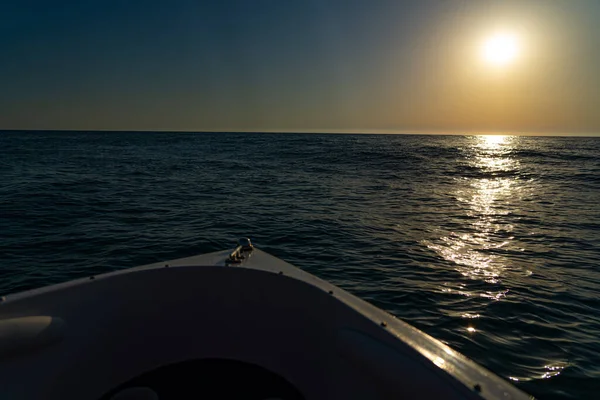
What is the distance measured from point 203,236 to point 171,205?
5.02 metres

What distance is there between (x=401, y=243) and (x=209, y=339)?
264 inches

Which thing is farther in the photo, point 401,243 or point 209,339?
point 401,243

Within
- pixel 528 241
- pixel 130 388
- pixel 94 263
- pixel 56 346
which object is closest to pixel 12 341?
pixel 56 346

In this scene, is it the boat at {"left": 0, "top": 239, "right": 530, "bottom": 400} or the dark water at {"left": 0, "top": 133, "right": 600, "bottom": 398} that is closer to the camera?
the boat at {"left": 0, "top": 239, "right": 530, "bottom": 400}

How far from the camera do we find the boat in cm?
275

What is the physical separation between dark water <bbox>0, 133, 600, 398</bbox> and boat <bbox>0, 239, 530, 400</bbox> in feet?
8.27

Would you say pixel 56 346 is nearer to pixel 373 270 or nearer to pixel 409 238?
pixel 373 270

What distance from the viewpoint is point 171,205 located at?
1409 centimetres

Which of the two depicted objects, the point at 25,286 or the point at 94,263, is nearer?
the point at 25,286

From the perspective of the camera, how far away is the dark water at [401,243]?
16.7ft

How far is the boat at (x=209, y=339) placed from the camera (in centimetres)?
275

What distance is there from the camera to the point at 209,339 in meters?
3.94

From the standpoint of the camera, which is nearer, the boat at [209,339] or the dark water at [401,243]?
the boat at [209,339]

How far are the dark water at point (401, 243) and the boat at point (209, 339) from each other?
8.27 ft
